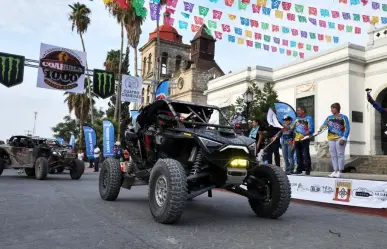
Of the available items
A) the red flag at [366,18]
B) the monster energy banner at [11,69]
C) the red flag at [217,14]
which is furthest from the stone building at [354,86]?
the monster energy banner at [11,69]

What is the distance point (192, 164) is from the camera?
5309mm

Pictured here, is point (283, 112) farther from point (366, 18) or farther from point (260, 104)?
point (260, 104)

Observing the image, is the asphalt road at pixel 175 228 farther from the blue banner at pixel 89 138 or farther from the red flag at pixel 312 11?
the blue banner at pixel 89 138

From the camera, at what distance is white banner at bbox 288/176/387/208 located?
668 centimetres

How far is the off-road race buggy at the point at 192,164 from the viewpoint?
469 centimetres

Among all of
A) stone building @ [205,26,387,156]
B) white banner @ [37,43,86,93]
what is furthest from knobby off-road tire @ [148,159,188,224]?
stone building @ [205,26,387,156]

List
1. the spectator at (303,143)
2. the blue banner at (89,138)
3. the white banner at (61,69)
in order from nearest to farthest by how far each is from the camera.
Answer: the spectator at (303,143), the white banner at (61,69), the blue banner at (89,138)

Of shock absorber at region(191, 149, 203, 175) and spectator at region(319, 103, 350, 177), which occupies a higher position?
spectator at region(319, 103, 350, 177)

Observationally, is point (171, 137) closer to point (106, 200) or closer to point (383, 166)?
point (106, 200)

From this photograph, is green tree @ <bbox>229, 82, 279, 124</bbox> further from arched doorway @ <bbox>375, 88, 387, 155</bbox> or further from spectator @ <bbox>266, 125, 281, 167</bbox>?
spectator @ <bbox>266, 125, 281, 167</bbox>

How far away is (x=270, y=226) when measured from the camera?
486cm

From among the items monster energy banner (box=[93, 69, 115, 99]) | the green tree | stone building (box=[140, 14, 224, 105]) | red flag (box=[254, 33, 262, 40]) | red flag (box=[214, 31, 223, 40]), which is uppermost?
stone building (box=[140, 14, 224, 105])

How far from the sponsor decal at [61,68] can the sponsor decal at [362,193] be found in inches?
729

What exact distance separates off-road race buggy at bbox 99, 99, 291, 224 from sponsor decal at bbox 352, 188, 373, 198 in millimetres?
2523
